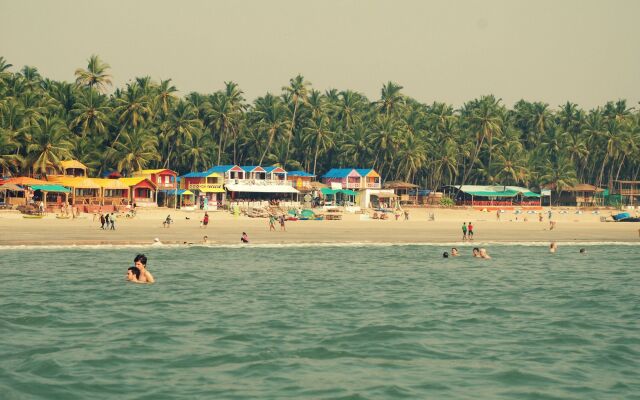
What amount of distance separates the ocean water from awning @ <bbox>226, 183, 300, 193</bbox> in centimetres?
4705

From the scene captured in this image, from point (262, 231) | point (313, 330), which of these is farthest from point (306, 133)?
point (313, 330)

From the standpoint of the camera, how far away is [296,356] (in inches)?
646

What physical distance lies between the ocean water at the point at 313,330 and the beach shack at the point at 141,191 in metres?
37.6

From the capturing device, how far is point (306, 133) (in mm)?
100312

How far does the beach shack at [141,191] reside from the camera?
2815 inches

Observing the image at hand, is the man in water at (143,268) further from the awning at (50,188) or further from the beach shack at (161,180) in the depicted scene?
the beach shack at (161,180)

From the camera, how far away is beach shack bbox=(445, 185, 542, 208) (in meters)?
98.1

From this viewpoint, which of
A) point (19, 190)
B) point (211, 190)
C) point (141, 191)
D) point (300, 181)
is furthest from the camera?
point (300, 181)

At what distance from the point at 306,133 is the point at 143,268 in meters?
74.8

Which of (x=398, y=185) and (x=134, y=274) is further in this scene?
(x=398, y=185)

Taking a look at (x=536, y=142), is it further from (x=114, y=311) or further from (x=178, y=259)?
(x=114, y=311)

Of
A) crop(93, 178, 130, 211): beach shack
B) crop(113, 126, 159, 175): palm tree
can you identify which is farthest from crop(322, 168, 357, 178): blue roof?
crop(93, 178, 130, 211): beach shack

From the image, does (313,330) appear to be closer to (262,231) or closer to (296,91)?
(262,231)

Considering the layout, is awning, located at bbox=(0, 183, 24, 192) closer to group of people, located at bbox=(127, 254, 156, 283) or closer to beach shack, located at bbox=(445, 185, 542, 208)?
group of people, located at bbox=(127, 254, 156, 283)
